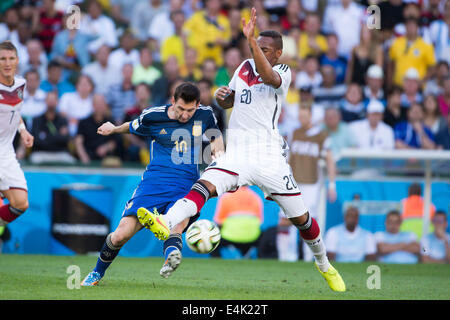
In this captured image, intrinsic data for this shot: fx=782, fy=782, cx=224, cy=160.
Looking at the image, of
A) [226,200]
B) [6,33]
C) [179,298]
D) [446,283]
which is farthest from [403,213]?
[6,33]

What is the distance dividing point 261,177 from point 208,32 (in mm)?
9729

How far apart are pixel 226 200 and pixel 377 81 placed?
4335mm

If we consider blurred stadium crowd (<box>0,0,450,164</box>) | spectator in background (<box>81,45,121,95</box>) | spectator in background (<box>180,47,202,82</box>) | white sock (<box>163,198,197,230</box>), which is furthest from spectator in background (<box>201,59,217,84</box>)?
white sock (<box>163,198,197,230</box>)

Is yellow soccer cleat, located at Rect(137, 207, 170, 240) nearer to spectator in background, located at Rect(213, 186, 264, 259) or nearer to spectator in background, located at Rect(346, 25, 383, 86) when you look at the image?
spectator in background, located at Rect(213, 186, 264, 259)

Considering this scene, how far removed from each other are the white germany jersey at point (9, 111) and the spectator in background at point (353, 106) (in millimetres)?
7549

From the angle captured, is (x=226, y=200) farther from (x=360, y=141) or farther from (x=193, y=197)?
(x=193, y=197)

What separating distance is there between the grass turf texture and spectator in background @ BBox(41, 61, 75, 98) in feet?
15.1

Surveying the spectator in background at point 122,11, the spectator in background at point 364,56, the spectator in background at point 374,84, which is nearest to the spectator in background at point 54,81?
the spectator in background at point 122,11

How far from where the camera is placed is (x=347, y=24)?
56.3 ft

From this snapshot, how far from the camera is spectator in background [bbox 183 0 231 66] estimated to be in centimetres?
1694

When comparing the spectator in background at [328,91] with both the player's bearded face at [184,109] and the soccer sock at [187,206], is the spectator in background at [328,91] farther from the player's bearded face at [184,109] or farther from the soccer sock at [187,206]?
the soccer sock at [187,206]

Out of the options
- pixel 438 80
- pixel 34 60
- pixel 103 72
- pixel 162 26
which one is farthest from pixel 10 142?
pixel 438 80

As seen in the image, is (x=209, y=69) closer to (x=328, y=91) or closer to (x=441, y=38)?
(x=328, y=91)

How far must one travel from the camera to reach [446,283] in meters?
9.97
